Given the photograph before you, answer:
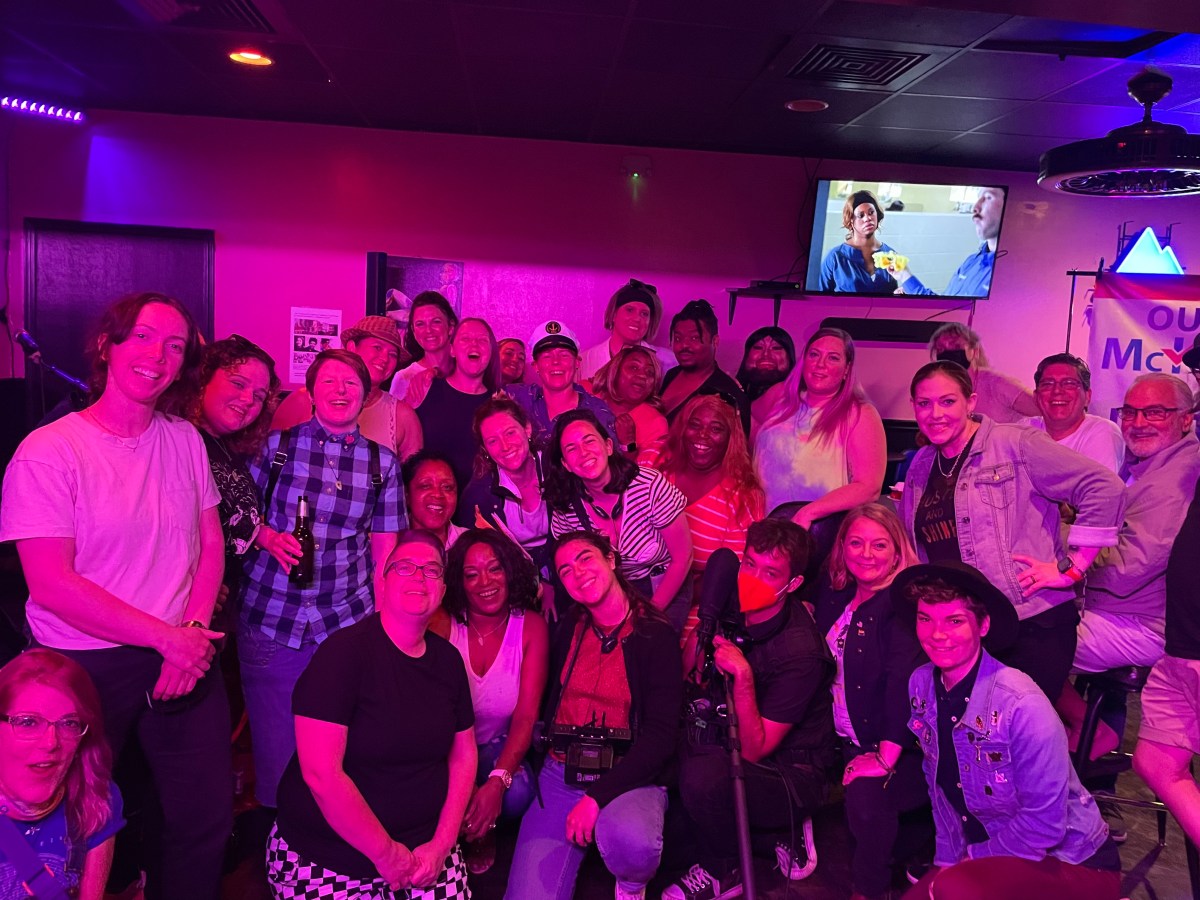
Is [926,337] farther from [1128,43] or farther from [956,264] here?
[1128,43]

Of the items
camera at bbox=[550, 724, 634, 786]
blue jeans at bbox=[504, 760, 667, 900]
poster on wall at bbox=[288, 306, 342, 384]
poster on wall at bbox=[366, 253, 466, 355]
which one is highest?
poster on wall at bbox=[366, 253, 466, 355]

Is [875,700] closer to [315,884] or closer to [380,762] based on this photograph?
[380,762]

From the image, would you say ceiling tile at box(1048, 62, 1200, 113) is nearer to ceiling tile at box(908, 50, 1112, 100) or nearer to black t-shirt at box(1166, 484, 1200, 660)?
ceiling tile at box(908, 50, 1112, 100)

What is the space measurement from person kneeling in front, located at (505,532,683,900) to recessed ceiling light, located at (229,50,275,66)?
326 cm

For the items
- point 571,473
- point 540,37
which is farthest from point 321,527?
point 540,37

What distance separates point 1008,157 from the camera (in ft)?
19.5

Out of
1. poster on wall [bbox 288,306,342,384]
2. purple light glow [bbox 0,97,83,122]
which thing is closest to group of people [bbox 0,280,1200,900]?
poster on wall [bbox 288,306,342,384]

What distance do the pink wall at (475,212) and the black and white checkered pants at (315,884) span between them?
4.33 meters

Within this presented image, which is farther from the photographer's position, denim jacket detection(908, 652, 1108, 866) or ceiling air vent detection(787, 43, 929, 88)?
ceiling air vent detection(787, 43, 929, 88)

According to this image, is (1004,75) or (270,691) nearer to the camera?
(270,691)

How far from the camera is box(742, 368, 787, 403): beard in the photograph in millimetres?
4742

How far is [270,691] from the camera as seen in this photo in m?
2.82

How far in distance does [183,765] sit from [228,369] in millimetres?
1174

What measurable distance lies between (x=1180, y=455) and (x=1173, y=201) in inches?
169
